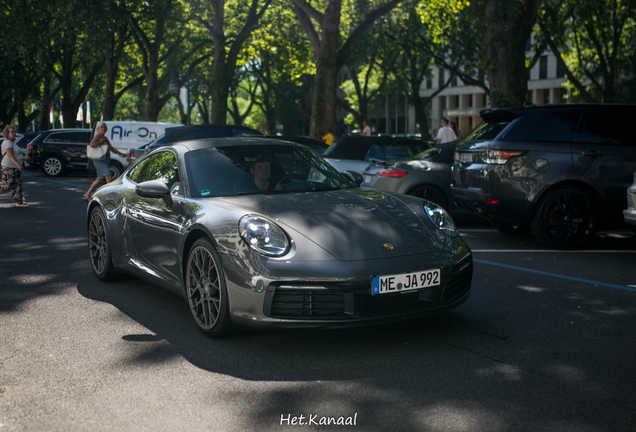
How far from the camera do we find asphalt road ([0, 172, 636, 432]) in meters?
3.32

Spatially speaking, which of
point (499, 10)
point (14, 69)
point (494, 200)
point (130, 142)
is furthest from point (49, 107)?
point (494, 200)

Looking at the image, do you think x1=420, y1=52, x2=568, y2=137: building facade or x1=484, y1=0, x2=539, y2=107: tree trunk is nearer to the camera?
x1=484, y1=0, x2=539, y2=107: tree trunk

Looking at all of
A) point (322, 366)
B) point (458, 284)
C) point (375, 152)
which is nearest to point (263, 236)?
point (322, 366)

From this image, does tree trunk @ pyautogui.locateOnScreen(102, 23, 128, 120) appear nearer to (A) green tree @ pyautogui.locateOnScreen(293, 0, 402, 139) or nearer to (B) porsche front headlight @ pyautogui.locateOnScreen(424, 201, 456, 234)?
(A) green tree @ pyautogui.locateOnScreen(293, 0, 402, 139)

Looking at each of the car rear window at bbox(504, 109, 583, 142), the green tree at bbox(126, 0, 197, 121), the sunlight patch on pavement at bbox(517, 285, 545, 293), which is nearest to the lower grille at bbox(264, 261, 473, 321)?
the sunlight patch on pavement at bbox(517, 285, 545, 293)

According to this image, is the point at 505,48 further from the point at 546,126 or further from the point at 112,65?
the point at 112,65

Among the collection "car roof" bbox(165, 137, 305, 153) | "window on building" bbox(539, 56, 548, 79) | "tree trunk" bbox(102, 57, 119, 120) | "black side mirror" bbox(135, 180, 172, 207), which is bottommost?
"black side mirror" bbox(135, 180, 172, 207)

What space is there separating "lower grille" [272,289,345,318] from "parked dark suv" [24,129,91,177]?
21879mm

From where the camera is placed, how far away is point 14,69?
148ft

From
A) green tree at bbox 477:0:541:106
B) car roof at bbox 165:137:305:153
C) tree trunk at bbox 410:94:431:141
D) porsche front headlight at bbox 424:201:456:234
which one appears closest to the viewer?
porsche front headlight at bbox 424:201:456:234

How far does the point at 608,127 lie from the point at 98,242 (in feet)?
20.7

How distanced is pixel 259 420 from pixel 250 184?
2.36 meters

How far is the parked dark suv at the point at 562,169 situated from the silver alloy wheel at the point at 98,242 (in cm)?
486

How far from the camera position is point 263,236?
440cm
